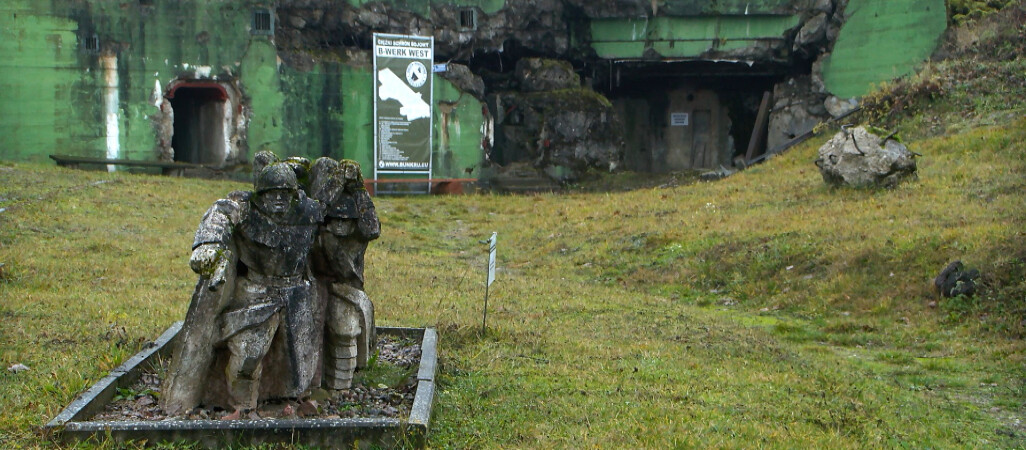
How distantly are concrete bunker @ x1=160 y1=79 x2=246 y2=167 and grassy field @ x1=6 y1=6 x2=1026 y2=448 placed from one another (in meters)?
2.93

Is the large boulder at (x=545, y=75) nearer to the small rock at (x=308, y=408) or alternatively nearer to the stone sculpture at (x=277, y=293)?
the stone sculpture at (x=277, y=293)

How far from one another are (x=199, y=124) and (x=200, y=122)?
6cm

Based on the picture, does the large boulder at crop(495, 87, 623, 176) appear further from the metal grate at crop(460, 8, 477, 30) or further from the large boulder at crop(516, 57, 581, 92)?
the metal grate at crop(460, 8, 477, 30)

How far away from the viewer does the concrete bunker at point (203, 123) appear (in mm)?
21906

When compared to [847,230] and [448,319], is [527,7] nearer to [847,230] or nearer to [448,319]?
[847,230]

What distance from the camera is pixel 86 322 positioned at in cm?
838

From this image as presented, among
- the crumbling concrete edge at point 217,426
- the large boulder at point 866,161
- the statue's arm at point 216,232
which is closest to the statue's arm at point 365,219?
the statue's arm at point 216,232

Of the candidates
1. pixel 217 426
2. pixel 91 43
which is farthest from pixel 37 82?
pixel 217 426

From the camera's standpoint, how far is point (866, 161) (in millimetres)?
15688

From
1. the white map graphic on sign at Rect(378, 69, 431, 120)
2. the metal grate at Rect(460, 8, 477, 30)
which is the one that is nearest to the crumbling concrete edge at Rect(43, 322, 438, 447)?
the white map graphic on sign at Rect(378, 69, 431, 120)

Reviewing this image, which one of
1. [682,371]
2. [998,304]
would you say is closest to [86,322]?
[682,371]

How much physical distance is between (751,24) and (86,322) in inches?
761

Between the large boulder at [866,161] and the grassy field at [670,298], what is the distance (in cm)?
30

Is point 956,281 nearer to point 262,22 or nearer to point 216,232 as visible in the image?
point 216,232
